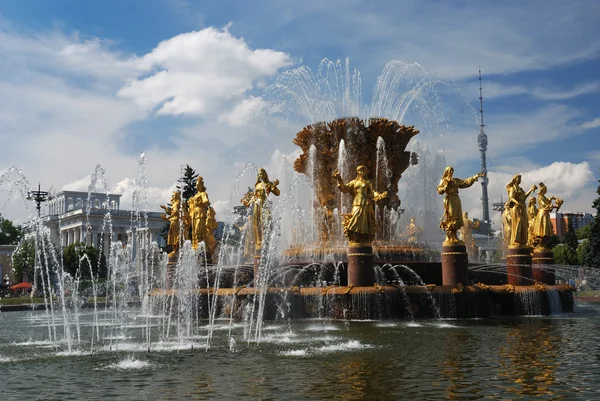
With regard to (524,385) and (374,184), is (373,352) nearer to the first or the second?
(524,385)

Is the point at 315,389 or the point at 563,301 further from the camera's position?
the point at 563,301

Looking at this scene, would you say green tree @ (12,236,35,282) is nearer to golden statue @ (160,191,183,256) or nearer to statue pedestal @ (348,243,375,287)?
golden statue @ (160,191,183,256)

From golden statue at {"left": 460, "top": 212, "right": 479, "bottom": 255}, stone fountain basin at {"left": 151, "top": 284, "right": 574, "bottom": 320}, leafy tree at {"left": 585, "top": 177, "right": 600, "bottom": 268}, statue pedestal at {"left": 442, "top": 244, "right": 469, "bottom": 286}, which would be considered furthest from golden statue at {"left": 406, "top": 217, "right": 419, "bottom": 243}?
leafy tree at {"left": 585, "top": 177, "right": 600, "bottom": 268}

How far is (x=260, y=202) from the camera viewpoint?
23047 mm

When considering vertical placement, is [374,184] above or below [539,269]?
above

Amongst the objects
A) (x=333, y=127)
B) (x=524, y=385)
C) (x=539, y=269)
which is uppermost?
(x=333, y=127)

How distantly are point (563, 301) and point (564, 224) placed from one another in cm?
14483

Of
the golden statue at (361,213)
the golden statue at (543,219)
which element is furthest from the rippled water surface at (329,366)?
the golden statue at (543,219)

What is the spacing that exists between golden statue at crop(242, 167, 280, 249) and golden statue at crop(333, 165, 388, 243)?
149 inches

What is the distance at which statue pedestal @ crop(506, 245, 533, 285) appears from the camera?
72.2 ft

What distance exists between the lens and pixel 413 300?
62.2ft

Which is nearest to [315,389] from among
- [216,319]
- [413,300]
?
[413,300]

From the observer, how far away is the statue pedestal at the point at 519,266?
72.2 ft

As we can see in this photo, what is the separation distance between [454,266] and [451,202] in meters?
2.13
